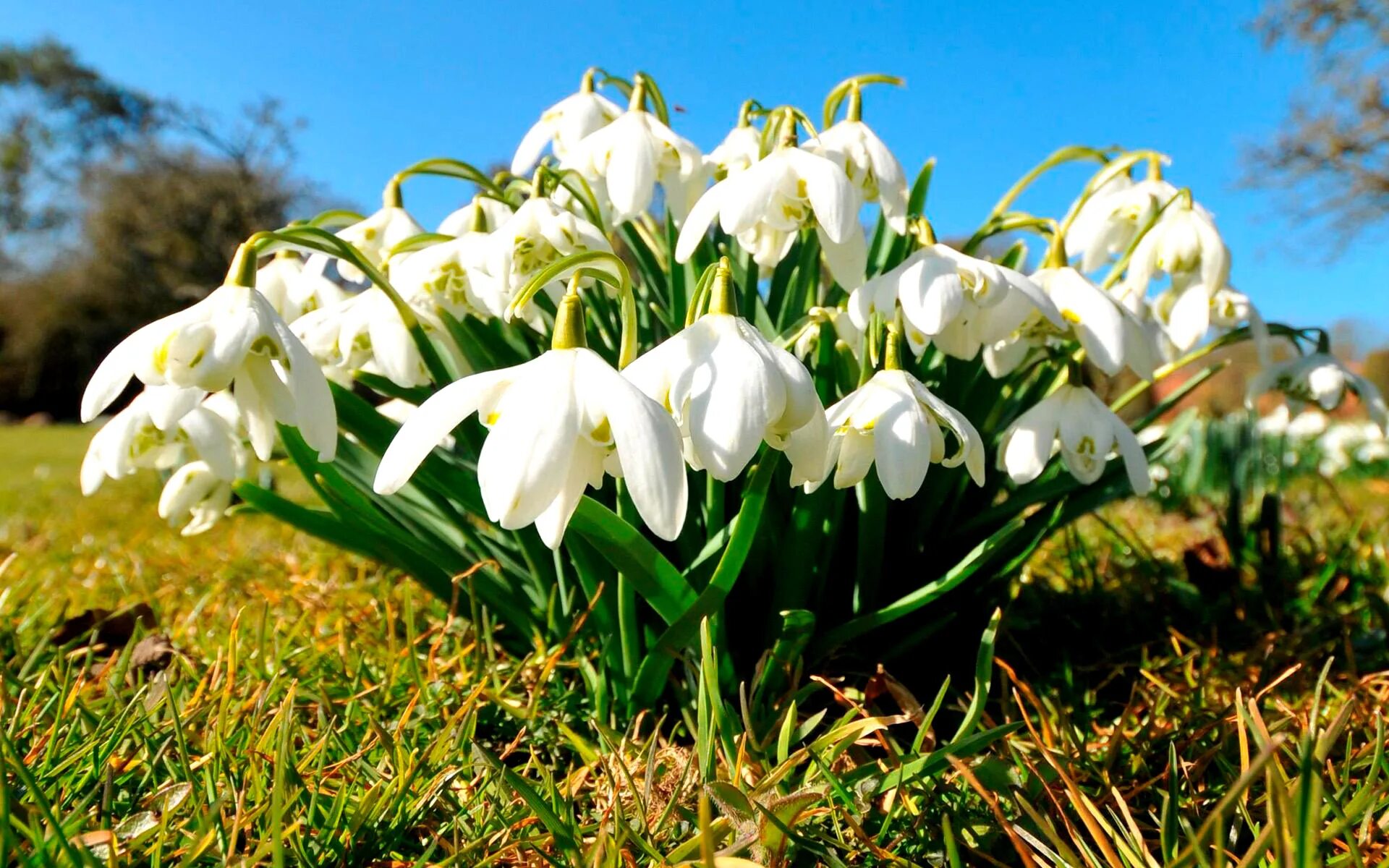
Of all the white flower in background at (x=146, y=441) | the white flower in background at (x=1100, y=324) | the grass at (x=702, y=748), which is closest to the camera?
the grass at (x=702, y=748)

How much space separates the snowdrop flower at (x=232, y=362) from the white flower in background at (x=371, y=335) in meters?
0.19

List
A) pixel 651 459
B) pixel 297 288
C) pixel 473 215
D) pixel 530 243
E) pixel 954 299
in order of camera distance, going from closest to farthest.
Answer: pixel 651 459
pixel 954 299
pixel 530 243
pixel 473 215
pixel 297 288

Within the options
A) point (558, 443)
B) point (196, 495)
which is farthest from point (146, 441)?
point (558, 443)

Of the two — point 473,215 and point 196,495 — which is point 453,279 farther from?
point 196,495

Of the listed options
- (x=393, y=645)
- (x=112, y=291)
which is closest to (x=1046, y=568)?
(x=393, y=645)

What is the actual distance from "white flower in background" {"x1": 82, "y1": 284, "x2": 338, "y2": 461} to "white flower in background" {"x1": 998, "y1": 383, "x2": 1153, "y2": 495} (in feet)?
2.37

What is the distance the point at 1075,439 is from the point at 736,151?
56 cm

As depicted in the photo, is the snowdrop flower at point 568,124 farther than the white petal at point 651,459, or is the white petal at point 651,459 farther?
the snowdrop flower at point 568,124

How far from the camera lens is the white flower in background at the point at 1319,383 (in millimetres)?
1212

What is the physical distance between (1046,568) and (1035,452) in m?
1.00

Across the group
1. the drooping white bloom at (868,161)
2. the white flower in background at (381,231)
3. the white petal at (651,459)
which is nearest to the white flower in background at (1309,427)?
the drooping white bloom at (868,161)

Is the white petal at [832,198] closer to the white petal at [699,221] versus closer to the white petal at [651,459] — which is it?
the white petal at [699,221]

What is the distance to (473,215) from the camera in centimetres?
109

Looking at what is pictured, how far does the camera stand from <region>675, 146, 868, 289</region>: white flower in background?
2.95ft
